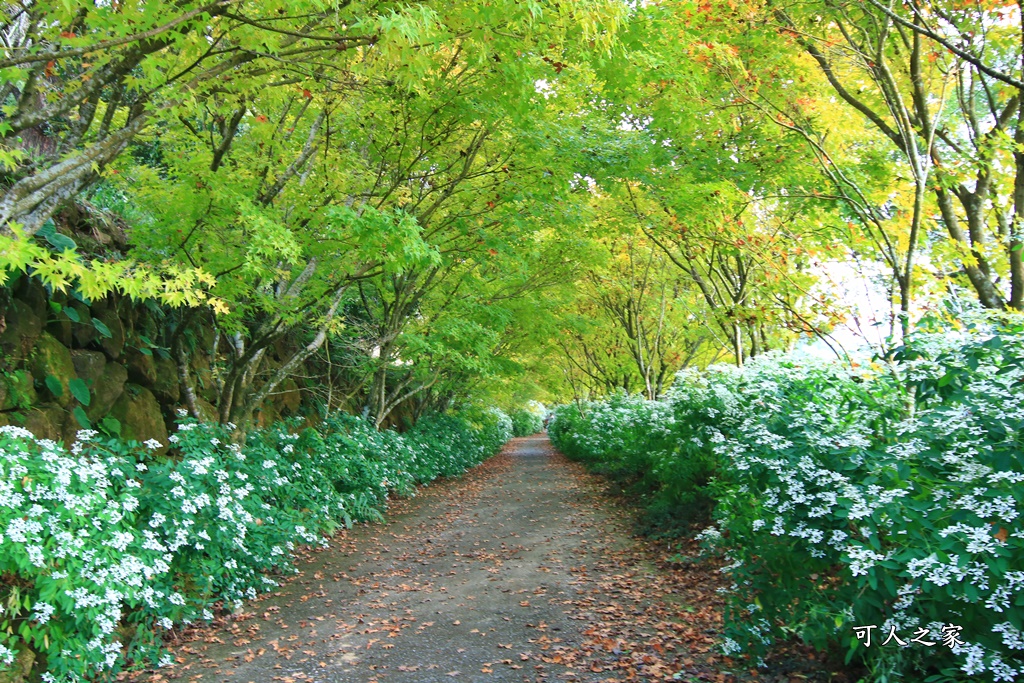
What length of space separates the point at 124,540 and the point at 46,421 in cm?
213

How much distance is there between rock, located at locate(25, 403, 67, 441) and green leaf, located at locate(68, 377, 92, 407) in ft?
0.68

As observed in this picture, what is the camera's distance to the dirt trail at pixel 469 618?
4555 millimetres

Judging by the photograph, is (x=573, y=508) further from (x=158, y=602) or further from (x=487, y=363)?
(x=158, y=602)

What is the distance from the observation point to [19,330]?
5.54 metres

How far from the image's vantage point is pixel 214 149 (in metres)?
6.85

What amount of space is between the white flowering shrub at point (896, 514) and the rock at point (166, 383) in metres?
6.29

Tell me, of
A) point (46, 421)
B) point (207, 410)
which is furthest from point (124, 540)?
point (207, 410)

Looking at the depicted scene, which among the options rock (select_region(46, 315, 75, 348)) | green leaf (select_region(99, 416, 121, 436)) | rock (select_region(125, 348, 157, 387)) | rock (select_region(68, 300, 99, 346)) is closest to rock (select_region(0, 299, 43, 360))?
rock (select_region(46, 315, 75, 348))

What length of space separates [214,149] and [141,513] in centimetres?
393

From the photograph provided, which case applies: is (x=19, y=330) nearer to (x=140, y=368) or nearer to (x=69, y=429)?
(x=69, y=429)

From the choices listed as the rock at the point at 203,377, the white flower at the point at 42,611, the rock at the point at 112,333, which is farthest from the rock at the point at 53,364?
the white flower at the point at 42,611

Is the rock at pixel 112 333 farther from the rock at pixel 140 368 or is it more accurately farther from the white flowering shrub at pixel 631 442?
the white flowering shrub at pixel 631 442

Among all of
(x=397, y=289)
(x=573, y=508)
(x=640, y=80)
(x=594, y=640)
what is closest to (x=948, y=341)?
(x=594, y=640)

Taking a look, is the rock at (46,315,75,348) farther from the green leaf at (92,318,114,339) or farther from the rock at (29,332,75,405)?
the green leaf at (92,318,114,339)
